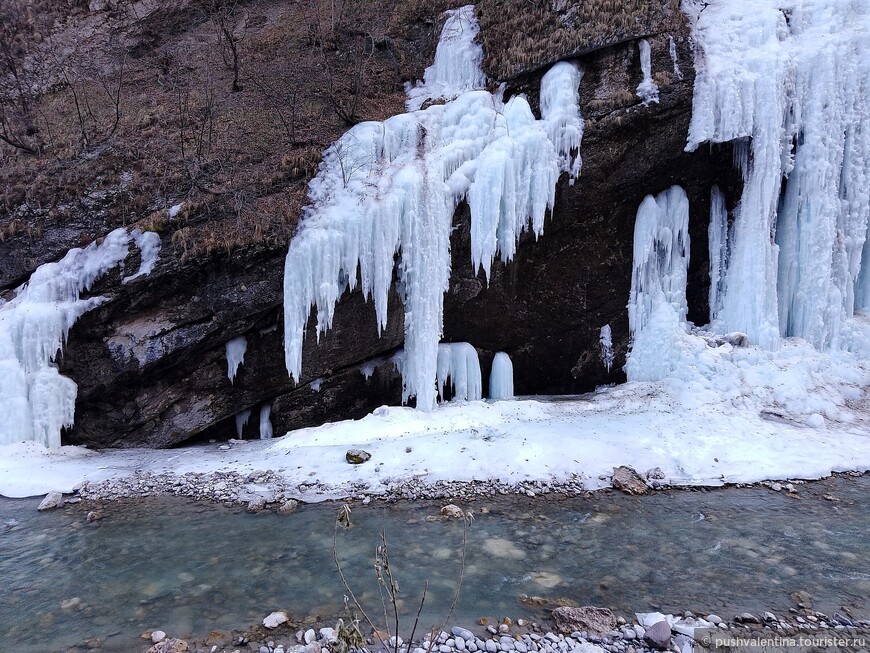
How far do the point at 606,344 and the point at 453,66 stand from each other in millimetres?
8229

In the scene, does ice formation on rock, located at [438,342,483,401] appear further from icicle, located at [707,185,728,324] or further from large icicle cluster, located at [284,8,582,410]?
icicle, located at [707,185,728,324]

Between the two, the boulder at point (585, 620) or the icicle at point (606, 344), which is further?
the icicle at point (606, 344)

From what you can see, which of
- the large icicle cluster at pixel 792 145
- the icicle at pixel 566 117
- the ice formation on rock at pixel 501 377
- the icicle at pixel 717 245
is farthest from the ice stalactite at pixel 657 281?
the ice formation on rock at pixel 501 377

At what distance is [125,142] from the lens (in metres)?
11.5

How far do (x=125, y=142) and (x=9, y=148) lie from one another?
3.08 metres

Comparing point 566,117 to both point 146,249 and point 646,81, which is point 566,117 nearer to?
point 646,81

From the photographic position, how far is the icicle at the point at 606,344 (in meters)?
12.2

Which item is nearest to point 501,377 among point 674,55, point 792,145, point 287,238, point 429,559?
point 287,238

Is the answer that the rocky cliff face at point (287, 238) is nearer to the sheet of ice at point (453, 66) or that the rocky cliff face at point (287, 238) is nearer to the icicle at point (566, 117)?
the icicle at point (566, 117)

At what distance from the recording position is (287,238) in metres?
9.81

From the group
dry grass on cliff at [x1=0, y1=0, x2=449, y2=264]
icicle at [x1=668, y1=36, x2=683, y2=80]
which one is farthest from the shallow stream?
icicle at [x1=668, y1=36, x2=683, y2=80]

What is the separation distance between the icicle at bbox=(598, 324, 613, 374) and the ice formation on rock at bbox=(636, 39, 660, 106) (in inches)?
197

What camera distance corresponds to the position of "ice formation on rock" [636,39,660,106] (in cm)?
1077

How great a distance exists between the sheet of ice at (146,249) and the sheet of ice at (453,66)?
6.89 metres
